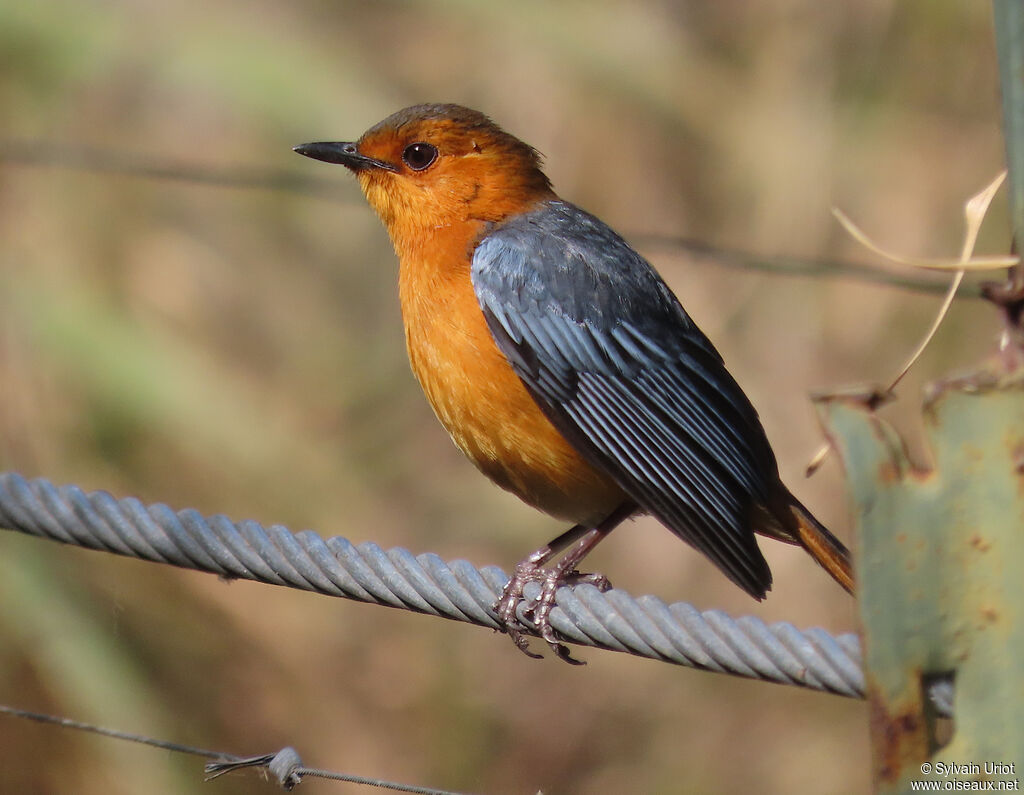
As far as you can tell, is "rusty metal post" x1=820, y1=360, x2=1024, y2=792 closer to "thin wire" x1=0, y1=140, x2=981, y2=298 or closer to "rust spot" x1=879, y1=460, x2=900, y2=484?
"rust spot" x1=879, y1=460, x2=900, y2=484

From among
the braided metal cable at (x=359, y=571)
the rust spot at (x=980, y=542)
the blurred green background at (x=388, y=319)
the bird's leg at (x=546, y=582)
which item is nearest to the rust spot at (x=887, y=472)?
the rust spot at (x=980, y=542)

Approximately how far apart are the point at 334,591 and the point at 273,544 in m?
0.18

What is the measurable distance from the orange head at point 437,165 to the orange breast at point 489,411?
0.51 meters

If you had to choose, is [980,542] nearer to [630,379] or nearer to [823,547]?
[823,547]

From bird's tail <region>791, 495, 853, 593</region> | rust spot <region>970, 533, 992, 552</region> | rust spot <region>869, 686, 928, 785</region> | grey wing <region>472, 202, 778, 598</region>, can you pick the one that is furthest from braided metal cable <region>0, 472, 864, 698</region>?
bird's tail <region>791, 495, 853, 593</region>

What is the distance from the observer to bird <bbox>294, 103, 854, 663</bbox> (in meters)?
3.78

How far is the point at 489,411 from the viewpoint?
3.87 m

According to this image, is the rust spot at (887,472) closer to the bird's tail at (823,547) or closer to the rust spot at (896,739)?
the rust spot at (896,739)

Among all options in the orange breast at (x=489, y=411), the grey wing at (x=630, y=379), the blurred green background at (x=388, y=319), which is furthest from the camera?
the blurred green background at (x=388, y=319)

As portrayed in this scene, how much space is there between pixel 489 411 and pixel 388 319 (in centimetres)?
394

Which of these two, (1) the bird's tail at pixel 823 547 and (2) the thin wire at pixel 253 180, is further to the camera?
(2) the thin wire at pixel 253 180

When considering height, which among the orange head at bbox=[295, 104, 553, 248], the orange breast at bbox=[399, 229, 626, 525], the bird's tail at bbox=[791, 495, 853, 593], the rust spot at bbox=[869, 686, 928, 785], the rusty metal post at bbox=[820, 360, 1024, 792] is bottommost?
the rust spot at bbox=[869, 686, 928, 785]

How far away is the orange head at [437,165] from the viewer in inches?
180

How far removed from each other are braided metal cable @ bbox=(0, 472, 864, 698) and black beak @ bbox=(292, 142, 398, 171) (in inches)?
77.3
